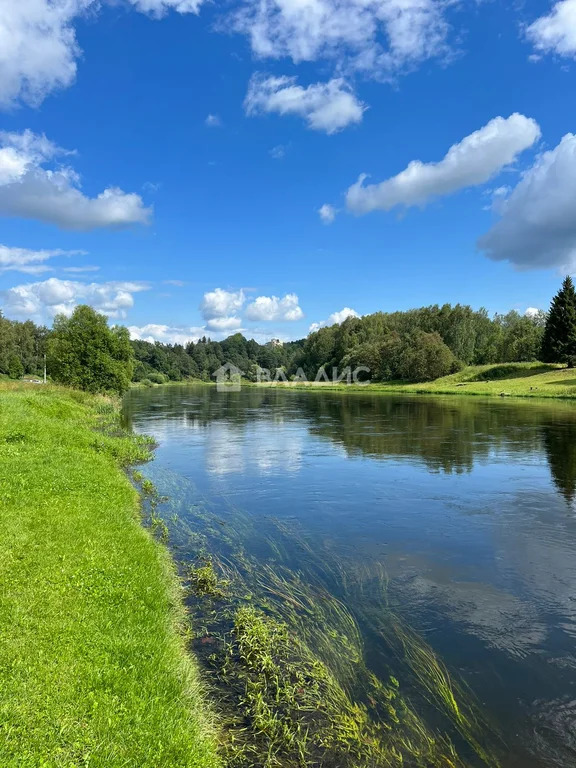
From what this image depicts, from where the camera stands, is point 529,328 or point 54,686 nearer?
point 54,686

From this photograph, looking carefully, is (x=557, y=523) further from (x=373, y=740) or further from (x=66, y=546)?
(x=66, y=546)

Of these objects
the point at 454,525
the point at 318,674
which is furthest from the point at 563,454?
the point at 318,674

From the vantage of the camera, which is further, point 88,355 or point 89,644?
point 88,355

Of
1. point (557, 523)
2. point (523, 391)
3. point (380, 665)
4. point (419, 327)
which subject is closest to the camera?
point (380, 665)

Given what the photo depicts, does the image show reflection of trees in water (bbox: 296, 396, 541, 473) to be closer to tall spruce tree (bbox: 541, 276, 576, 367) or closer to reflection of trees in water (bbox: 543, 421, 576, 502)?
reflection of trees in water (bbox: 543, 421, 576, 502)

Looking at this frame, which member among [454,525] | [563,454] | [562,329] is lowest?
[454,525]

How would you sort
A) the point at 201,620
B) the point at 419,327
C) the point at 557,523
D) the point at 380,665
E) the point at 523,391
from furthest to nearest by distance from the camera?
the point at 419,327 < the point at 523,391 < the point at 557,523 < the point at 201,620 < the point at 380,665

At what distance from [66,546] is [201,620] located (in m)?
2.79

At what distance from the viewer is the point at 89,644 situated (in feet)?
19.2

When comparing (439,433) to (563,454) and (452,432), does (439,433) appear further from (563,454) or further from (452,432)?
(563,454)

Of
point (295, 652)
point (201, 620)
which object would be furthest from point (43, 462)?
point (295, 652)

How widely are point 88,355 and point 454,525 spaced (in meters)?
46.7

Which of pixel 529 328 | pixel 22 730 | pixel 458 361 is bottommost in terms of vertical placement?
pixel 22 730

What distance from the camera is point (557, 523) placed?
531 inches
